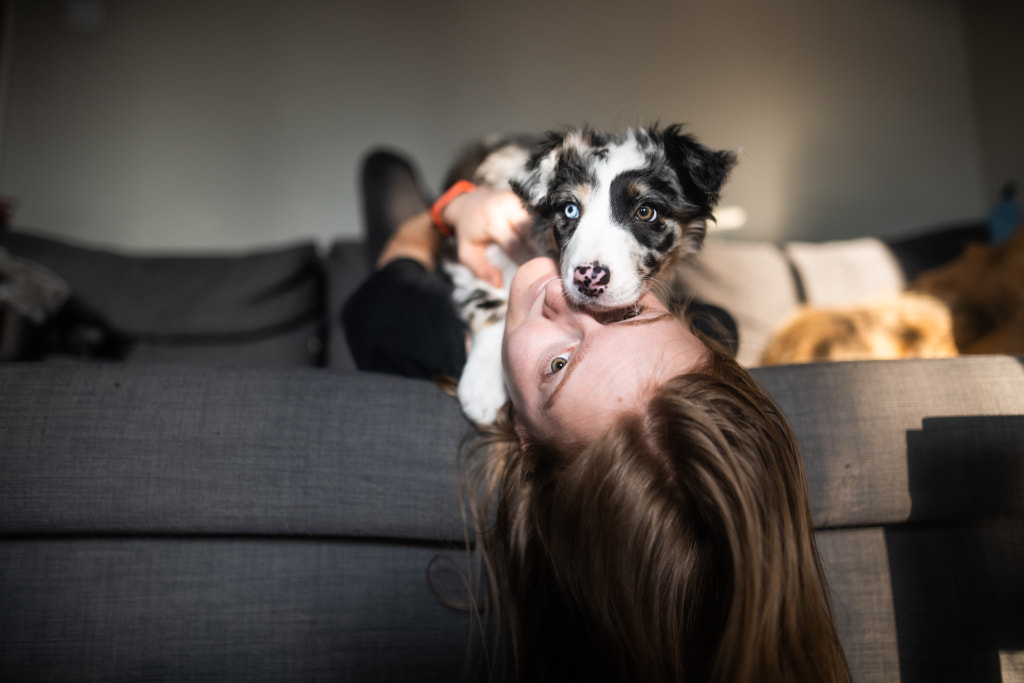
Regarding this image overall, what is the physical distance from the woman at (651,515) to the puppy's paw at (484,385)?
141 millimetres

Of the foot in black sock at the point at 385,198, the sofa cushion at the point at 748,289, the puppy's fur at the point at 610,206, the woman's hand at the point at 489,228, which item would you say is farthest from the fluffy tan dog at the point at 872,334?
the foot in black sock at the point at 385,198

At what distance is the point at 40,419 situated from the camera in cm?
104

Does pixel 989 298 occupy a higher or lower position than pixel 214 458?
lower

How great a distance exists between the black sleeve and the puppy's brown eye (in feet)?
1.72

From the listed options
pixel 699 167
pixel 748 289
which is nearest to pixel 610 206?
pixel 699 167

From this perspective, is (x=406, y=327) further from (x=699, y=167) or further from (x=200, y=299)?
(x=200, y=299)

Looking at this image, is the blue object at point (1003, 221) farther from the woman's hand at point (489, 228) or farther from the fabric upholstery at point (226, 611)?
the fabric upholstery at point (226, 611)

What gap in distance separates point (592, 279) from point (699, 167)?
0.45 metres

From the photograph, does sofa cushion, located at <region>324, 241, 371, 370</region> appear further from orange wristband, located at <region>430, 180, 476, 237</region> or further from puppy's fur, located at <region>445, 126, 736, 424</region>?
puppy's fur, located at <region>445, 126, 736, 424</region>

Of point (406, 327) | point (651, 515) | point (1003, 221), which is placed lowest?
point (1003, 221)

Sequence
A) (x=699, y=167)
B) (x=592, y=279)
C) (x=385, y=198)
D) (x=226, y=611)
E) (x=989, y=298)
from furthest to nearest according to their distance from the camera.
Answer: (x=385, y=198) < (x=989, y=298) < (x=699, y=167) < (x=226, y=611) < (x=592, y=279)

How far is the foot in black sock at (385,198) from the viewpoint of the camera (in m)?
2.39

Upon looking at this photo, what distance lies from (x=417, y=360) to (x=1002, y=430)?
1.26 m

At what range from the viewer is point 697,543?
80cm
